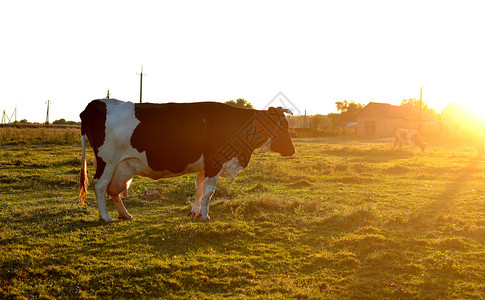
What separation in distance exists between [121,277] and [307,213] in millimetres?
4739

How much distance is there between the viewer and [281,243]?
21.6 ft

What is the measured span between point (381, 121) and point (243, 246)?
5643 cm

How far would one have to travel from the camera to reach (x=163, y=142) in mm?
7363

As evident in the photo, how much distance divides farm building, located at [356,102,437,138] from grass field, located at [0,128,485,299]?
161 feet

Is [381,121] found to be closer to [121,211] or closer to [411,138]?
[411,138]

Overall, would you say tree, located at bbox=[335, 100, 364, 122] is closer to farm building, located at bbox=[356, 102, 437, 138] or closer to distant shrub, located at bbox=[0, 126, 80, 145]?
farm building, located at bbox=[356, 102, 437, 138]

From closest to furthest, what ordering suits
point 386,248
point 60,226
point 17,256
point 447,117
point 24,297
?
1. point 24,297
2. point 17,256
3. point 386,248
4. point 60,226
5. point 447,117

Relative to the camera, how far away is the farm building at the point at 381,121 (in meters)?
59.0

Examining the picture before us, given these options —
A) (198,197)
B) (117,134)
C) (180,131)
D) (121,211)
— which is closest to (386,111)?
(198,197)

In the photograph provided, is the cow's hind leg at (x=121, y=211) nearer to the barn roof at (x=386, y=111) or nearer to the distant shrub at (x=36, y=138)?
the distant shrub at (x=36, y=138)

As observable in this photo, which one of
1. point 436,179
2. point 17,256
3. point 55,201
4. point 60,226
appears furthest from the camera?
point 436,179

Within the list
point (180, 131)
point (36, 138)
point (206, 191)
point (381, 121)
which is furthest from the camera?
point (381, 121)

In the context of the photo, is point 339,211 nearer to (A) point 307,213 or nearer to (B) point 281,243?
(A) point 307,213

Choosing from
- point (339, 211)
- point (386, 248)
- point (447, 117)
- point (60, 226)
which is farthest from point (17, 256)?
Result: point (447, 117)
